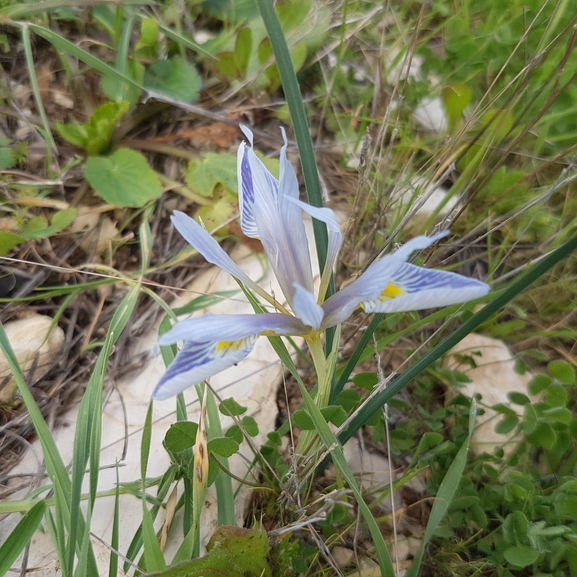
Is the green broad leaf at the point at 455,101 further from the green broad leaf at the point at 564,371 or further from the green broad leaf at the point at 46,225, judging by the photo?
the green broad leaf at the point at 46,225

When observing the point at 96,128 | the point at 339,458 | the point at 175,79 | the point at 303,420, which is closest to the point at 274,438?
the point at 303,420

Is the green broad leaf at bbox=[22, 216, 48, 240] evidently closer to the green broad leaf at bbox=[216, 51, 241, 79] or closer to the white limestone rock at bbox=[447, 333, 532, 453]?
the green broad leaf at bbox=[216, 51, 241, 79]

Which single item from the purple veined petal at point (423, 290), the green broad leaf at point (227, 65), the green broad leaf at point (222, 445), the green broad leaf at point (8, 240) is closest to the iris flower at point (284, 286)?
the purple veined petal at point (423, 290)

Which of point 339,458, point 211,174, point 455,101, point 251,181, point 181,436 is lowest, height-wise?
point 181,436

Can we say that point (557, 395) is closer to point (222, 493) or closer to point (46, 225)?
point (222, 493)

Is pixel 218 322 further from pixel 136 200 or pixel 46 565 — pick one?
pixel 136 200

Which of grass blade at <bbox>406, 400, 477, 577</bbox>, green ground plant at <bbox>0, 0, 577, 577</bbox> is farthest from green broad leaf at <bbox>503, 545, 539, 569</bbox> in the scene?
grass blade at <bbox>406, 400, 477, 577</bbox>

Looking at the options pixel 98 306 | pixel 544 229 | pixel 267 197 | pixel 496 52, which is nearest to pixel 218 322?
pixel 267 197
